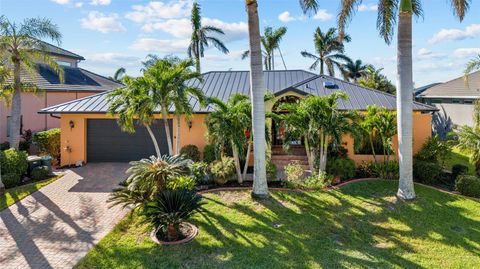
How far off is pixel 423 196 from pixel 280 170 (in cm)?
641

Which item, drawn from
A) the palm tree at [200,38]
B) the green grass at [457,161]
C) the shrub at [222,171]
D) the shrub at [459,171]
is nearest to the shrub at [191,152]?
the shrub at [222,171]

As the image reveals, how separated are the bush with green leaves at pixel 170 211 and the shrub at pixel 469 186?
10850 mm

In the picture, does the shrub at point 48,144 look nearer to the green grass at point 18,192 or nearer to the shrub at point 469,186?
the green grass at point 18,192

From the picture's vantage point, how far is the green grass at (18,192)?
41.6 feet

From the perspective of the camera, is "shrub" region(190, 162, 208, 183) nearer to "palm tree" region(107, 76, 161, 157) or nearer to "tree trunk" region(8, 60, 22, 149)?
"palm tree" region(107, 76, 161, 157)

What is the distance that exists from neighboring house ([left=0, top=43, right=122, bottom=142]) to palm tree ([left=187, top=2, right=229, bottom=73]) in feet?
31.2

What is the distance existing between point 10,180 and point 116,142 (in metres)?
5.92

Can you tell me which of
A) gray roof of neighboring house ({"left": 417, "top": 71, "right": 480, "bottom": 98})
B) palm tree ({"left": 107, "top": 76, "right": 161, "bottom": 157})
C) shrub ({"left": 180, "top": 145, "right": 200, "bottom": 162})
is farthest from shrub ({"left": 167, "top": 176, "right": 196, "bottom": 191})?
gray roof of neighboring house ({"left": 417, "top": 71, "right": 480, "bottom": 98})

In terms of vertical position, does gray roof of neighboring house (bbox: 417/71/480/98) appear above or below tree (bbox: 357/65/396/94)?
below

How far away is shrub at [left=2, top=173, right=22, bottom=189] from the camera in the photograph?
1439 cm

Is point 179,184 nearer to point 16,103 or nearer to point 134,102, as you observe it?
point 134,102

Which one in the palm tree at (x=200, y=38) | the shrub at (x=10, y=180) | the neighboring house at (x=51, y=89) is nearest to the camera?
the shrub at (x=10, y=180)

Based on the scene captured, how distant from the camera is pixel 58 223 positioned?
35.4ft

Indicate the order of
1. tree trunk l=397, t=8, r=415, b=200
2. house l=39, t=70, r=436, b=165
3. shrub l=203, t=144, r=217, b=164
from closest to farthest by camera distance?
tree trunk l=397, t=8, r=415, b=200 < shrub l=203, t=144, r=217, b=164 < house l=39, t=70, r=436, b=165
